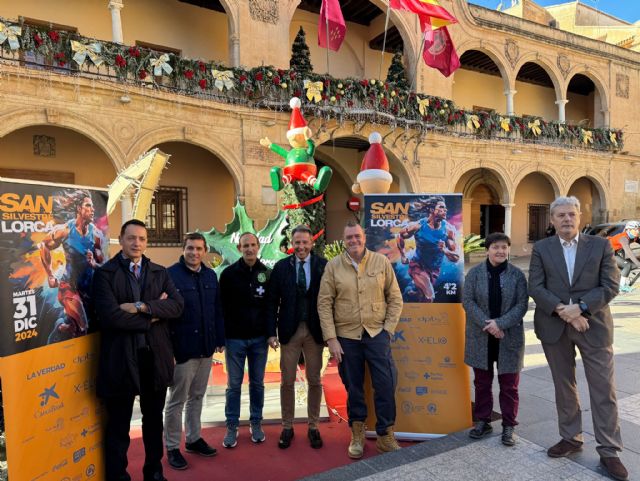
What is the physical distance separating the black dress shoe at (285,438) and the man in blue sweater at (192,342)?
0.56m

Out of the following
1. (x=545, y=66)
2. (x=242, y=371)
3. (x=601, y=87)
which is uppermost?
(x=545, y=66)

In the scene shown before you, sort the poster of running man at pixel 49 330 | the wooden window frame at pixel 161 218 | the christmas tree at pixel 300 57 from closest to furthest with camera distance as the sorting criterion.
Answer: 1. the poster of running man at pixel 49 330
2. the christmas tree at pixel 300 57
3. the wooden window frame at pixel 161 218

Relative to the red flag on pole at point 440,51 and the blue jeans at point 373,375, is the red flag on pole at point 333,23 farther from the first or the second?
the blue jeans at point 373,375

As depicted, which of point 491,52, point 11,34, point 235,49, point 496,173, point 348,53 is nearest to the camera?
point 11,34

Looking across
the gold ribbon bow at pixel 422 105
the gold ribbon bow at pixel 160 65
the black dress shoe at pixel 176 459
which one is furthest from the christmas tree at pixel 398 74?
the black dress shoe at pixel 176 459

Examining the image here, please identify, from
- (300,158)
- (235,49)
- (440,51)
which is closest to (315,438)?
(300,158)

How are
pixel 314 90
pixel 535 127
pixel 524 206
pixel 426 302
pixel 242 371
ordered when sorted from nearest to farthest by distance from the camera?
pixel 242 371
pixel 426 302
pixel 314 90
pixel 535 127
pixel 524 206

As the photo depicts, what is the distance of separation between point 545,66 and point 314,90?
11.5 meters

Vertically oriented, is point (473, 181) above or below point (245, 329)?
above

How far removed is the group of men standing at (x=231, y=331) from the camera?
2.79 m

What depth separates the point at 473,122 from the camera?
50.1ft

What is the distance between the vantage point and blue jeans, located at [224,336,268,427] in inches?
144

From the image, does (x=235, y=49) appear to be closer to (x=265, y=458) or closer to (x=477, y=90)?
(x=265, y=458)

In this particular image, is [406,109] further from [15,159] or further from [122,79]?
[15,159]
